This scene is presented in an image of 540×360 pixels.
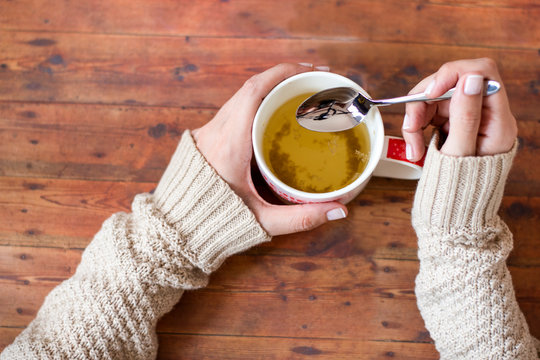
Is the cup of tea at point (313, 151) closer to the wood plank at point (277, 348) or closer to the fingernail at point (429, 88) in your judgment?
the fingernail at point (429, 88)

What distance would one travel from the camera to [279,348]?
862 mm

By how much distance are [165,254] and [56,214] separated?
12.2 inches

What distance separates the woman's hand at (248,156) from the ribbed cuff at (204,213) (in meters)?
0.02

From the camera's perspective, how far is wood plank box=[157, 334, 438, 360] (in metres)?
0.86

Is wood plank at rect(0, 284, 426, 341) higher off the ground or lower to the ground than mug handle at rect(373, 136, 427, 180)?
lower

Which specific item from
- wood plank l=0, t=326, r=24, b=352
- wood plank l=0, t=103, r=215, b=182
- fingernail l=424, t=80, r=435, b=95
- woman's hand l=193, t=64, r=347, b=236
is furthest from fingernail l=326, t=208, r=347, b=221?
wood plank l=0, t=326, r=24, b=352

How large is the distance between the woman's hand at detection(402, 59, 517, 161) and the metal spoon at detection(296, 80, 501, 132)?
1.3 inches

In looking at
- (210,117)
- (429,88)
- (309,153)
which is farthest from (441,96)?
(210,117)

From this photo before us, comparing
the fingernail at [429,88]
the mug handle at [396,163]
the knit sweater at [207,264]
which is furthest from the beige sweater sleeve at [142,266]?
the fingernail at [429,88]

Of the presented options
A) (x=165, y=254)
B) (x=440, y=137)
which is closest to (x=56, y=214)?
(x=165, y=254)

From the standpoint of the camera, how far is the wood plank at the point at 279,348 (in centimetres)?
86

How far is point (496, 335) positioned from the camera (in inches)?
28.0

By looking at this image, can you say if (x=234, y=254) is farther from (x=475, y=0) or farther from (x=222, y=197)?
(x=475, y=0)

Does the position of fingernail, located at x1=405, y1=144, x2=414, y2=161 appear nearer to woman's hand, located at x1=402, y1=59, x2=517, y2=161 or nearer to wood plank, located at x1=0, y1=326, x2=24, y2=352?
woman's hand, located at x1=402, y1=59, x2=517, y2=161
